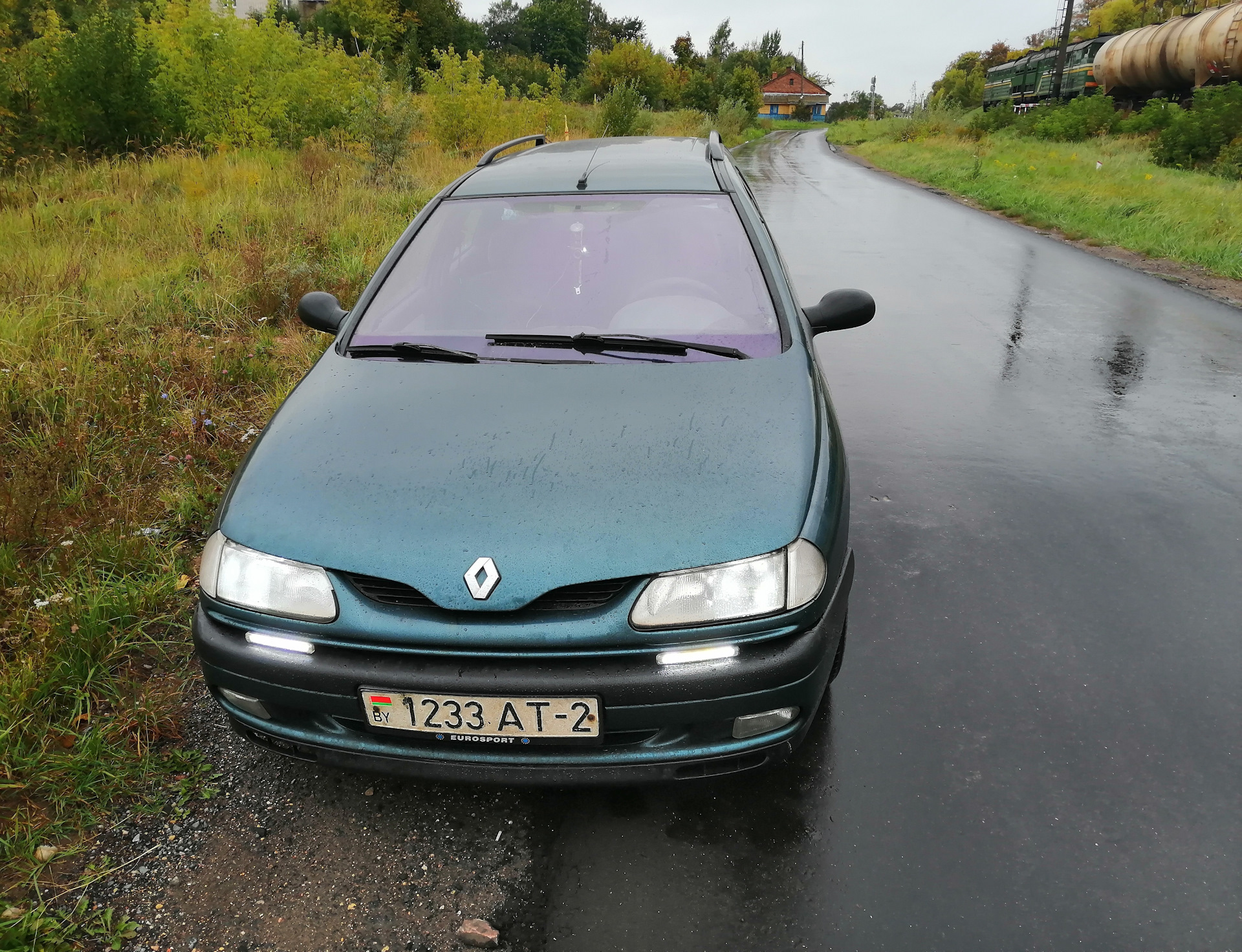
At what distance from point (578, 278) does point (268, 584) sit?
5.32ft

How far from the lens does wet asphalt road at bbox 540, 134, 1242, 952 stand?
2.05 m

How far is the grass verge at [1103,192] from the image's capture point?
1086 centimetres

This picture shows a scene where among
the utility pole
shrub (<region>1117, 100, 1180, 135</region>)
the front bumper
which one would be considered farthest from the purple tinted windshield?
the utility pole

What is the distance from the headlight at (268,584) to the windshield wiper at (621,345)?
113 centimetres

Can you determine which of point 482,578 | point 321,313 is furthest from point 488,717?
point 321,313

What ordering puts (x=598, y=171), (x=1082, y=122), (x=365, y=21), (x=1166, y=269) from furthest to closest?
(x=365, y=21) → (x=1082, y=122) → (x=1166, y=269) → (x=598, y=171)

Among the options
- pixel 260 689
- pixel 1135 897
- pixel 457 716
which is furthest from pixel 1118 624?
pixel 260 689

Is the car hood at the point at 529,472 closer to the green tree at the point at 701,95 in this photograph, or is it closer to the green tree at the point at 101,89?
the green tree at the point at 101,89

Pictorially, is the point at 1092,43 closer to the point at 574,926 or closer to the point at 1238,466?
the point at 1238,466

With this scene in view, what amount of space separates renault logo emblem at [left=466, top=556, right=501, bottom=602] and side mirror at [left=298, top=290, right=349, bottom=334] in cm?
172

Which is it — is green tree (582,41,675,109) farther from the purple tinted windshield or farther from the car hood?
the car hood

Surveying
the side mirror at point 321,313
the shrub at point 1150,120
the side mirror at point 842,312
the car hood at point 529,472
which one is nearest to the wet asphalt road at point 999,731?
the car hood at point 529,472

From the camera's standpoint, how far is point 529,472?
222cm

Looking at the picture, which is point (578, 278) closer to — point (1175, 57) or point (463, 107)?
point (463, 107)
